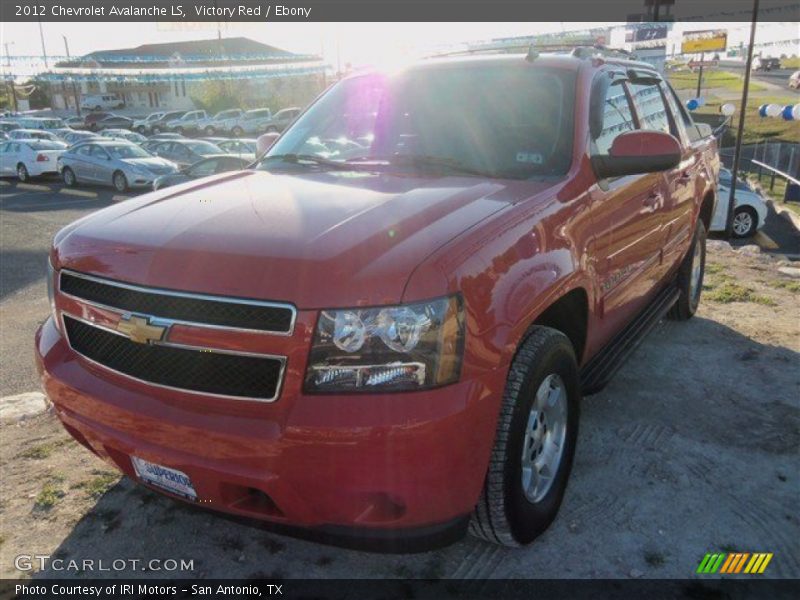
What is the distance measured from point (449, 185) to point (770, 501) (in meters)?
2.10

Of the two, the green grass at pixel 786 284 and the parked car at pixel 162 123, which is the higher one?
the green grass at pixel 786 284

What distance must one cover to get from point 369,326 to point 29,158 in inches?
→ 960

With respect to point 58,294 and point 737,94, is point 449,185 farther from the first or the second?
point 737,94

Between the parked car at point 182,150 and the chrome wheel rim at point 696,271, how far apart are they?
1987cm

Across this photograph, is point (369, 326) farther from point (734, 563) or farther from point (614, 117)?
point (614, 117)

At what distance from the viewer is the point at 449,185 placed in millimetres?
2947

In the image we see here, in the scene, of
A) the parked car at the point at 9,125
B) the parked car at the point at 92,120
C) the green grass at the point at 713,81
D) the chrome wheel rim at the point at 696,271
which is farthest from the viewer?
the green grass at the point at 713,81

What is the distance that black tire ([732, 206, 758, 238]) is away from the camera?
13984 mm

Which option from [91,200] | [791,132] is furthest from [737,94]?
[91,200]

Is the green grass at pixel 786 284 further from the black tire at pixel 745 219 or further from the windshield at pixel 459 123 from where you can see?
the black tire at pixel 745 219

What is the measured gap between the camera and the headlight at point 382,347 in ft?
6.93

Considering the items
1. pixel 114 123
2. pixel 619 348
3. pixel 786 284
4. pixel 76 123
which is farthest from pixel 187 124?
pixel 619 348

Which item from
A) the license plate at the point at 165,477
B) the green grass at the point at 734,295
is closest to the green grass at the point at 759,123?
the green grass at the point at 734,295

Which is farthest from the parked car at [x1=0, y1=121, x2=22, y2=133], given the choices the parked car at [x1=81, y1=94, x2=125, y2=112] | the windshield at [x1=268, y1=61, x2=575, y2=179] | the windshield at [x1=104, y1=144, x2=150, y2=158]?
the windshield at [x1=268, y1=61, x2=575, y2=179]
